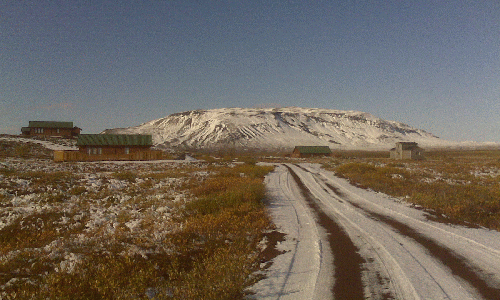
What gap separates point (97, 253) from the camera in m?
7.18

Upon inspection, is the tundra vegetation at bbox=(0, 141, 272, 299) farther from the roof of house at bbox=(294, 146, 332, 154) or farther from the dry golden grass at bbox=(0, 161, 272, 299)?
the roof of house at bbox=(294, 146, 332, 154)

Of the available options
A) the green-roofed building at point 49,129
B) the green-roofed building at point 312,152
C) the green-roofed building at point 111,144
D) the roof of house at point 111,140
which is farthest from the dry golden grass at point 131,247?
the green-roofed building at point 49,129

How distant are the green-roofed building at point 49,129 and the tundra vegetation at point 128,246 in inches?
3355

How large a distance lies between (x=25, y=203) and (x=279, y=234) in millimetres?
11983

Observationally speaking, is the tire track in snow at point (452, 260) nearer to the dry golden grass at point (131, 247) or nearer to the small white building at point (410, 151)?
the dry golden grass at point (131, 247)

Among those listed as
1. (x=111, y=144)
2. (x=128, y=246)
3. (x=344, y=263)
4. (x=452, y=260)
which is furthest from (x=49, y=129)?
(x=452, y=260)

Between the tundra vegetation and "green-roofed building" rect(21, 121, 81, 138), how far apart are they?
280 feet

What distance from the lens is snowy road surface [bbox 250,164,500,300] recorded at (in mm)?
5098

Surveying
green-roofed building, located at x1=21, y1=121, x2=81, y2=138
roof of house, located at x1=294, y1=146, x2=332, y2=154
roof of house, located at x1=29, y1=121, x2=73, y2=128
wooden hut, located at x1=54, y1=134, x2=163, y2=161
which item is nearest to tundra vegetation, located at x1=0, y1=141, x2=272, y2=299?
wooden hut, located at x1=54, y1=134, x2=163, y2=161

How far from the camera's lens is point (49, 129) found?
278 ft

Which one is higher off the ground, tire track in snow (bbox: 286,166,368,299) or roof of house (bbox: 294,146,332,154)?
roof of house (bbox: 294,146,332,154)

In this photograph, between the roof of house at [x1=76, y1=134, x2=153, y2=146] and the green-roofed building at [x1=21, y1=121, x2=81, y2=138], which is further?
the green-roofed building at [x1=21, y1=121, x2=81, y2=138]

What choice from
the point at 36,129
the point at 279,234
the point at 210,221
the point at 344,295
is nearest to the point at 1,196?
the point at 210,221

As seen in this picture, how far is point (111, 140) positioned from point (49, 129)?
4811cm
